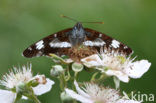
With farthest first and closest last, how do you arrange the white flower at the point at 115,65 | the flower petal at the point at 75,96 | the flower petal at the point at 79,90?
the white flower at the point at 115,65
the flower petal at the point at 79,90
the flower petal at the point at 75,96

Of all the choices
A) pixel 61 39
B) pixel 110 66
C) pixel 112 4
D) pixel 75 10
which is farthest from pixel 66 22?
pixel 110 66

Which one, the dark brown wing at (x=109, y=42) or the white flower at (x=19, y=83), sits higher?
the dark brown wing at (x=109, y=42)

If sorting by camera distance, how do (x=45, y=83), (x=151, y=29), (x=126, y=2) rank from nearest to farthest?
1. (x=45, y=83)
2. (x=151, y=29)
3. (x=126, y=2)

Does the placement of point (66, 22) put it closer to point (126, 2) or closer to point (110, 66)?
point (126, 2)

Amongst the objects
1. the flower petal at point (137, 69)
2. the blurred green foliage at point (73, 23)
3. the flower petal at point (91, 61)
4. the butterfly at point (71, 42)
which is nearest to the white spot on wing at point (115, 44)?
the butterfly at point (71, 42)

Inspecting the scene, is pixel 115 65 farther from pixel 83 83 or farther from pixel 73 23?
pixel 73 23

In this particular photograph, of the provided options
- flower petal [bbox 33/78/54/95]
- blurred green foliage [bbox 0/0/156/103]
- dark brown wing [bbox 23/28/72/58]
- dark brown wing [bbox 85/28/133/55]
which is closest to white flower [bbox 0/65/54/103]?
flower petal [bbox 33/78/54/95]

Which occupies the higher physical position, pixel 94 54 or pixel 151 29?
pixel 151 29

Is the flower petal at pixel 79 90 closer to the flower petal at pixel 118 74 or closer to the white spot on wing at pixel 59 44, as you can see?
the flower petal at pixel 118 74
